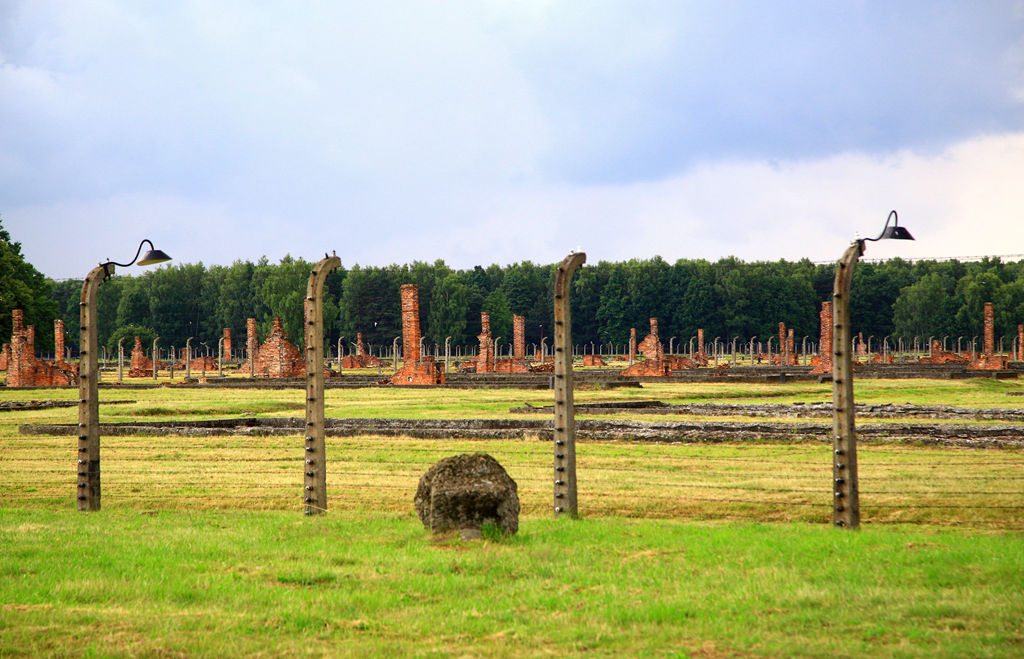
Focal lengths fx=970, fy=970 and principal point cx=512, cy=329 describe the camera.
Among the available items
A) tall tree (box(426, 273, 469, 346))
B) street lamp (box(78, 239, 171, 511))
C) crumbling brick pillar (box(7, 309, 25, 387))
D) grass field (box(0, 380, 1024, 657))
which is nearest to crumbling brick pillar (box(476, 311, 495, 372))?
crumbling brick pillar (box(7, 309, 25, 387))

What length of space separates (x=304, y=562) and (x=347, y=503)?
12.0 ft

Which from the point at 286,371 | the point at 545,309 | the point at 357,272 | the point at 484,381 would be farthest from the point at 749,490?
the point at 545,309

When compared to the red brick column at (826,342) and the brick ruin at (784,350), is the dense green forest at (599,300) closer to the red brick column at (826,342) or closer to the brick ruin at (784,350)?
the brick ruin at (784,350)

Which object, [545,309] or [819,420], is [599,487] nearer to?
[819,420]

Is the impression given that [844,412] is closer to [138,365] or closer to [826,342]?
[826,342]

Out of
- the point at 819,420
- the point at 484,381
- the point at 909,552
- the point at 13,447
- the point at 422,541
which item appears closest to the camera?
the point at 909,552

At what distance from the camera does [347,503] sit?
10695 millimetres

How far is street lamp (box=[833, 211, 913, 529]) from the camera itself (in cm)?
825

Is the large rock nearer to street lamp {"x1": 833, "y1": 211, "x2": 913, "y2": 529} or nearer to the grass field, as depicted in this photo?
the grass field

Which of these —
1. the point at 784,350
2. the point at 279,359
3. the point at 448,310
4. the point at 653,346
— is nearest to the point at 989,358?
the point at 653,346

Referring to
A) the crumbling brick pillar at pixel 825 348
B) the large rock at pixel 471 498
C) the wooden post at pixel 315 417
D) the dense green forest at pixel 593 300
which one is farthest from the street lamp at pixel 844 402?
the dense green forest at pixel 593 300

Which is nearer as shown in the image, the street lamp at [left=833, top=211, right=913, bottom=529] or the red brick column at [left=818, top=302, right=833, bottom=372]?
the street lamp at [left=833, top=211, right=913, bottom=529]

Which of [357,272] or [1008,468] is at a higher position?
[357,272]

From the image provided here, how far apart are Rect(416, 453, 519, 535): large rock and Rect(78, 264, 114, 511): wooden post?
4.24 meters
